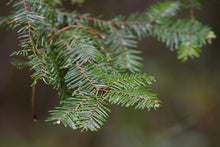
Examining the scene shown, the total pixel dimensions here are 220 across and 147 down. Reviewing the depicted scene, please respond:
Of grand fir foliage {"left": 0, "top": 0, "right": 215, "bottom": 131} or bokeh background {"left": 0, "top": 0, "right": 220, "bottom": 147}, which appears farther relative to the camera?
bokeh background {"left": 0, "top": 0, "right": 220, "bottom": 147}

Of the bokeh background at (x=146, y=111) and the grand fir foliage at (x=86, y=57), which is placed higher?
the grand fir foliage at (x=86, y=57)

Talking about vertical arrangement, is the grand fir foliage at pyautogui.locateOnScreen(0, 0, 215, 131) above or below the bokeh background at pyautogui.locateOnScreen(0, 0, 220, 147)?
above

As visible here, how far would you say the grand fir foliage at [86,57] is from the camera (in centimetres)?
36

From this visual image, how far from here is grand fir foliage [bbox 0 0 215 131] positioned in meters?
0.36

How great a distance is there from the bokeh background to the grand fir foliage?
Result: 1018 mm

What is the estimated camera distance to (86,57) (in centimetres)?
44

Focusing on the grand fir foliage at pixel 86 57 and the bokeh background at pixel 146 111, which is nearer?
the grand fir foliage at pixel 86 57

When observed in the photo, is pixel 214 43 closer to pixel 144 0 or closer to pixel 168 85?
pixel 168 85

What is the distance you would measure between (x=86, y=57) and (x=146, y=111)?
5.32 feet

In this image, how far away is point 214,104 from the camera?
1.83 metres

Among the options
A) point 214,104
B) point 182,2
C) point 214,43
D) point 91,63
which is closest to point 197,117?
point 214,104

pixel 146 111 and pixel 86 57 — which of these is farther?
pixel 146 111

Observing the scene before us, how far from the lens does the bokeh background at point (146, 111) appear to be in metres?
1.73

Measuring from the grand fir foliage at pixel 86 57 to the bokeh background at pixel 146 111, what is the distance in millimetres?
1018
